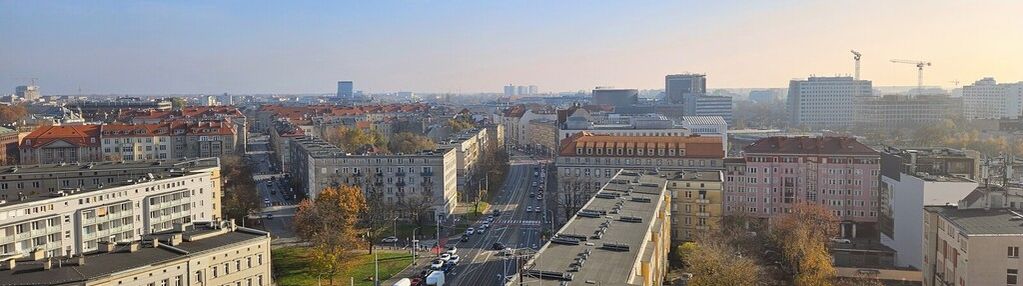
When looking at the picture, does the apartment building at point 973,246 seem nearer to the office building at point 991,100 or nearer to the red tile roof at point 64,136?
the red tile roof at point 64,136

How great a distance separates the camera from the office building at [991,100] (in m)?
130

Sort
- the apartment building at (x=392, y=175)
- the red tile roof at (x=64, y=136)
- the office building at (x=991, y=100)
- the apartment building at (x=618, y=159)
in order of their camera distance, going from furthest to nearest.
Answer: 1. the office building at (x=991, y=100)
2. the red tile roof at (x=64, y=136)
3. the apartment building at (x=618, y=159)
4. the apartment building at (x=392, y=175)

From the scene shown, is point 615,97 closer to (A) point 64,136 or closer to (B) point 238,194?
(A) point 64,136

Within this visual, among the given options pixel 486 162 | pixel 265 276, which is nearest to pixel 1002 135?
pixel 486 162

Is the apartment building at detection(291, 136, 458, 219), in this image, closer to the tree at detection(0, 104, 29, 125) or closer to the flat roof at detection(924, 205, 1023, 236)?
the flat roof at detection(924, 205, 1023, 236)

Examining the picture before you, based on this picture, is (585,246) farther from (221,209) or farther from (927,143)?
(927,143)

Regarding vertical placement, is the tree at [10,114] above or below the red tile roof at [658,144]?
above

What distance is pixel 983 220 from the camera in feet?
91.0

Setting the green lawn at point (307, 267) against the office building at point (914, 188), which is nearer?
the green lawn at point (307, 267)

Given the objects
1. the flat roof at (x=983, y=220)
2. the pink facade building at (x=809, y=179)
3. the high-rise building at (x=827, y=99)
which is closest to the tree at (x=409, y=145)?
the pink facade building at (x=809, y=179)

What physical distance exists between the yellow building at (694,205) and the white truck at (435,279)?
14604 mm

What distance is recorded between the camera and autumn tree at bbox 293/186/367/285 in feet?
113

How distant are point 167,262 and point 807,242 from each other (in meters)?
25.0

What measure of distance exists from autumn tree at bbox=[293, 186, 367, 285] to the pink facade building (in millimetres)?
24289
